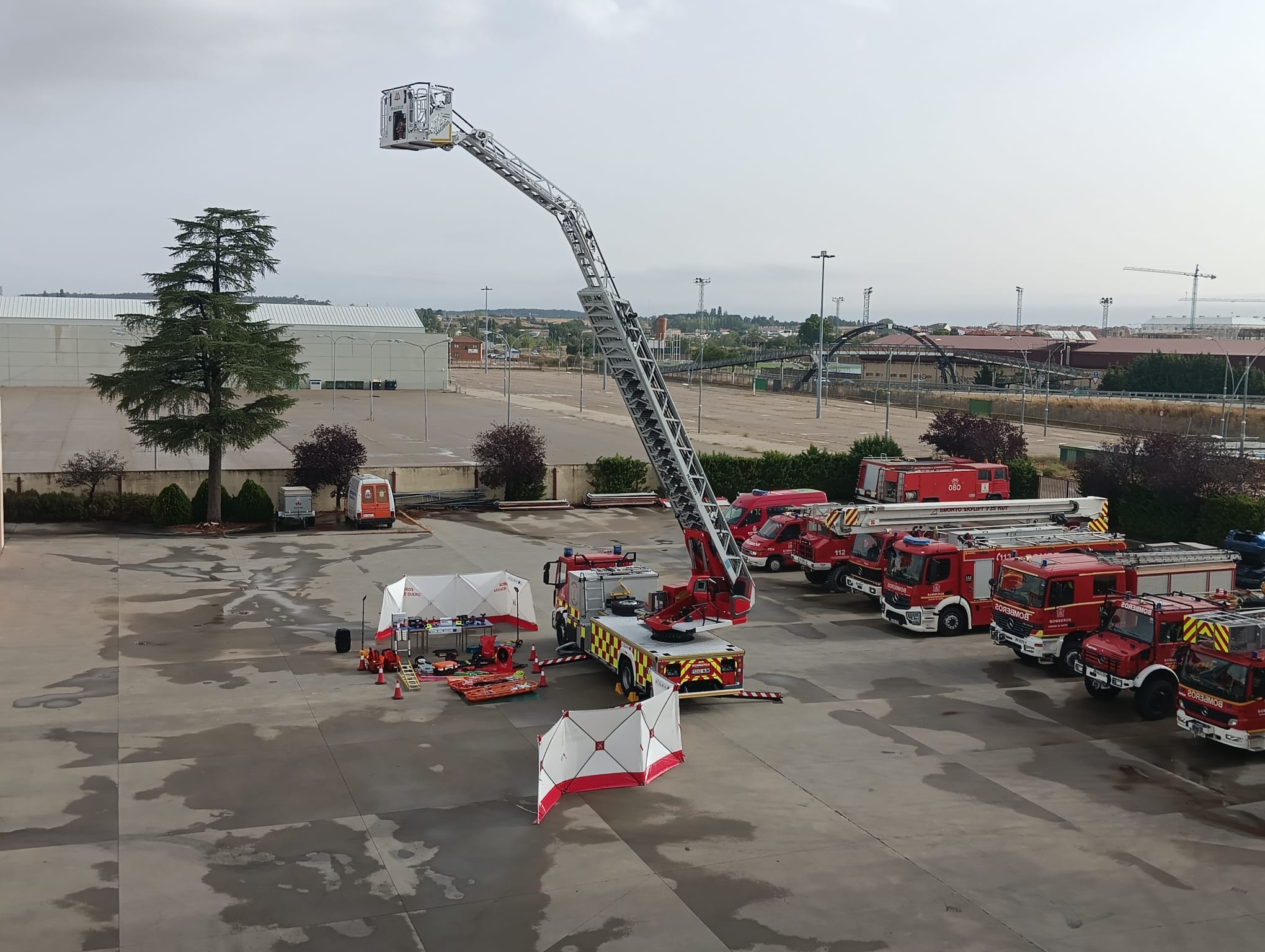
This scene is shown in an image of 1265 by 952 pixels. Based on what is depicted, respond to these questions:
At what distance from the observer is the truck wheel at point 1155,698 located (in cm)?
2027

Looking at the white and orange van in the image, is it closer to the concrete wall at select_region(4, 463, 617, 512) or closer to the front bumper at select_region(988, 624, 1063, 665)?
the concrete wall at select_region(4, 463, 617, 512)

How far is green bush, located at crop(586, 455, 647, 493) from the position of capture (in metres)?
46.9

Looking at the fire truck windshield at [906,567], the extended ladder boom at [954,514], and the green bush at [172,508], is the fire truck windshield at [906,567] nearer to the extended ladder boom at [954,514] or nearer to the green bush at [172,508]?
the extended ladder boom at [954,514]

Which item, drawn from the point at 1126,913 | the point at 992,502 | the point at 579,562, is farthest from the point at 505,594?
the point at 1126,913

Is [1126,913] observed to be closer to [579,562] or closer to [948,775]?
[948,775]

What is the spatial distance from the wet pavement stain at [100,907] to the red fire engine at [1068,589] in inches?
669

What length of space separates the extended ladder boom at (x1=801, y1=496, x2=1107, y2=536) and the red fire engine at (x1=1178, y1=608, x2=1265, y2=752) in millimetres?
10824

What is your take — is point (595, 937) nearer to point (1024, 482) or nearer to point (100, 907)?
point (100, 907)

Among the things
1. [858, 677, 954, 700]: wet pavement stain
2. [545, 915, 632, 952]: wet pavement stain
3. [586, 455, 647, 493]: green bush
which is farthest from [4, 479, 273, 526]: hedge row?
[545, 915, 632, 952]: wet pavement stain

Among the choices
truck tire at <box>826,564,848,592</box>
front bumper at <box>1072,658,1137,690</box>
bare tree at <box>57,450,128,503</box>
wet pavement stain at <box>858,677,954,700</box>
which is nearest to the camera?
front bumper at <box>1072,658,1137,690</box>

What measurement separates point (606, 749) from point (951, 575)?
41.4ft

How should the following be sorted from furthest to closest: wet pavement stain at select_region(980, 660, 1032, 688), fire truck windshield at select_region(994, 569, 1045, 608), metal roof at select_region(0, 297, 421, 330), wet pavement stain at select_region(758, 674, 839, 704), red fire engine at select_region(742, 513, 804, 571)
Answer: metal roof at select_region(0, 297, 421, 330), red fire engine at select_region(742, 513, 804, 571), fire truck windshield at select_region(994, 569, 1045, 608), wet pavement stain at select_region(980, 660, 1032, 688), wet pavement stain at select_region(758, 674, 839, 704)

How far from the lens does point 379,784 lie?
1653cm

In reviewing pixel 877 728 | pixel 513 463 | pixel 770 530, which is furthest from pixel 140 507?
pixel 877 728
